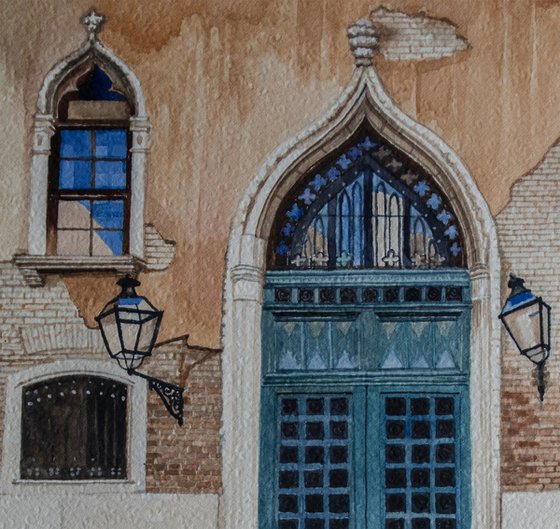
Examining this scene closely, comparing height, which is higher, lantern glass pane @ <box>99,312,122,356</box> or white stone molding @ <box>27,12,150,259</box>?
white stone molding @ <box>27,12,150,259</box>

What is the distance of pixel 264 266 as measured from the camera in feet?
18.7

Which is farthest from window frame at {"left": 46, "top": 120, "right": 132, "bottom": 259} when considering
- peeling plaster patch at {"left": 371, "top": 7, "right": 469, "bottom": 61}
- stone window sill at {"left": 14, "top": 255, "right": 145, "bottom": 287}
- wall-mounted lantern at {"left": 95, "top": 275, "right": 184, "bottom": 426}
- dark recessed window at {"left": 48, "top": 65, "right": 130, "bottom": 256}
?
peeling plaster patch at {"left": 371, "top": 7, "right": 469, "bottom": 61}

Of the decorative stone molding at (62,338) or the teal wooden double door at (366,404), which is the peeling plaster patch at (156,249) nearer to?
the decorative stone molding at (62,338)

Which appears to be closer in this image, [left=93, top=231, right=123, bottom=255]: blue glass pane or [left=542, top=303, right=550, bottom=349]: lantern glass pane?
[left=542, top=303, right=550, bottom=349]: lantern glass pane

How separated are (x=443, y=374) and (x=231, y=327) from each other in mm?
1343

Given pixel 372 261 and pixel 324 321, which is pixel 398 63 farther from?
pixel 324 321

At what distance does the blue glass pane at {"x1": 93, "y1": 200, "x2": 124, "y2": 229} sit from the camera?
560 centimetres

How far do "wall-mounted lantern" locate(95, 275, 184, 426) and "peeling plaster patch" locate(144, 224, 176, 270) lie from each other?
16cm

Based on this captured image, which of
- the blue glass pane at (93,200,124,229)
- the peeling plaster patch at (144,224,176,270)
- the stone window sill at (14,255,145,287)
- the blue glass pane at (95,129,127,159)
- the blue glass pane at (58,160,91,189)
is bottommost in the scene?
the stone window sill at (14,255,145,287)

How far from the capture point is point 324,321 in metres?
5.70

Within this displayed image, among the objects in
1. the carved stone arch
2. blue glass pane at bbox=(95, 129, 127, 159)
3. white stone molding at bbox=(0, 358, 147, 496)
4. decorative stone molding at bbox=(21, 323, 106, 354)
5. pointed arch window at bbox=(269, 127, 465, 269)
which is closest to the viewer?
white stone molding at bbox=(0, 358, 147, 496)

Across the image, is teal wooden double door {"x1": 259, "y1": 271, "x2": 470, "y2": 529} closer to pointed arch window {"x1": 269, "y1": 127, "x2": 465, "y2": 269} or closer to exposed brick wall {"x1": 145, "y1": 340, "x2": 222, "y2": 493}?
pointed arch window {"x1": 269, "y1": 127, "x2": 465, "y2": 269}

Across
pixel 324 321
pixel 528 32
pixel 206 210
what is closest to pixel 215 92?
pixel 206 210

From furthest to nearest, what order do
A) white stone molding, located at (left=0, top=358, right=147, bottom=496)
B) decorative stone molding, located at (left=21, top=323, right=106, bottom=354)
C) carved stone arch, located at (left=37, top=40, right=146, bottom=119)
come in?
1. carved stone arch, located at (left=37, top=40, right=146, bottom=119)
2. decorative stone molding, located at (left=21, top=323, right=106, bottom=354)
3. white stone molding, located at (left=0, top=358, right=147, bottom=496)
